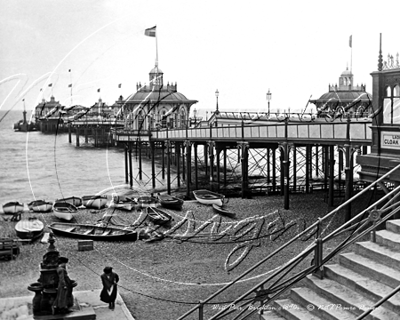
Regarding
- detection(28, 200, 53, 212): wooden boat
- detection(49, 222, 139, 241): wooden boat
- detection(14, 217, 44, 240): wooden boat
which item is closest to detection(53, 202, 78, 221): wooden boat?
detection(28, 200, 53, 212): wooden boat

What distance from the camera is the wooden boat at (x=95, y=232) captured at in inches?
957

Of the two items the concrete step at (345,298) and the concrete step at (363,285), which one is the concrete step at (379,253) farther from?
the concrete step at (345,298)

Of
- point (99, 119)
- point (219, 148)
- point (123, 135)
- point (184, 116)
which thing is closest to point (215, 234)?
point (219, 148)

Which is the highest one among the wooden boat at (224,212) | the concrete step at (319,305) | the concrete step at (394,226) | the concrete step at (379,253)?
the concrete step at (394,226)

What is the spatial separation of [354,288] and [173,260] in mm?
13472

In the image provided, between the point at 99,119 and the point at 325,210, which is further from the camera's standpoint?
the point at 99,119

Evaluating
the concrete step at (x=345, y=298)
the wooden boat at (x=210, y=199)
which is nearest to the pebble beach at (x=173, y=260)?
the wooden boat at (x=210, y=199)

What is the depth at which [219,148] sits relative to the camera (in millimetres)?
45188

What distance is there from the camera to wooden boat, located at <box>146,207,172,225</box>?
88.6ft

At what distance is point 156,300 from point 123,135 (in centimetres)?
4723

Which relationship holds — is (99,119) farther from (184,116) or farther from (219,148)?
(219,148)

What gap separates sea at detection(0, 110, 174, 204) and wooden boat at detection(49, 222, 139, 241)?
8174mm

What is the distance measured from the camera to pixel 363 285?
809 centimetres

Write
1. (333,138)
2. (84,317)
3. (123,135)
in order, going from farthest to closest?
1. (123,135)
2. (333,138)
3. (84,317)
